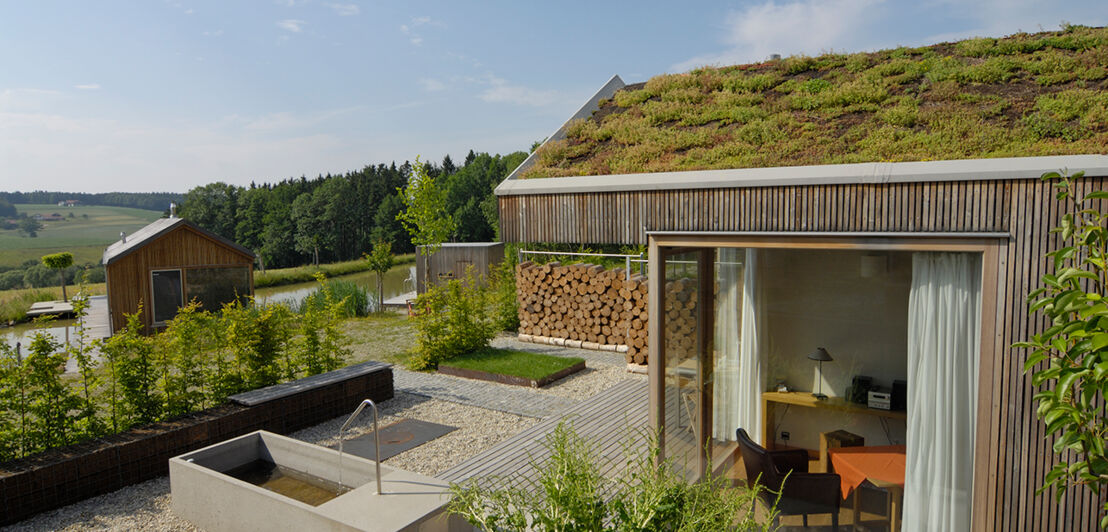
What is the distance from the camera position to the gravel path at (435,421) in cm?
473

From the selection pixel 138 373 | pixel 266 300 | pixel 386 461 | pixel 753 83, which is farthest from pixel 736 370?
pixel 266 300

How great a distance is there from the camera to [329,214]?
53438mm

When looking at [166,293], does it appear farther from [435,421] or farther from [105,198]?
[105,198]

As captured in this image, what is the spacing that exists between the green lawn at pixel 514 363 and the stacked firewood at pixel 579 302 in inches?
53.7

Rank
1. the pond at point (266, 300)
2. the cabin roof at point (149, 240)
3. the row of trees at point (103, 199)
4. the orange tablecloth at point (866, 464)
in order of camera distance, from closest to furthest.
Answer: the orange tablecloth at point (866, 464) < the pond at point (266, 300) < the cabin roof at point (149, 240) < the row of trees at point (103, 199)

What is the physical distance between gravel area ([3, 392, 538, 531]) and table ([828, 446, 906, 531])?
3.32 metres

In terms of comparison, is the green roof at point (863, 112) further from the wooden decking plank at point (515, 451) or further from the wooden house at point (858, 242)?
the wooden decking plank at point (515, 451)

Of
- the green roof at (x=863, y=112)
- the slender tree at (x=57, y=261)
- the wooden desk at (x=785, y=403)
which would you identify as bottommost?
the wooden desk at (x=785, y=403)

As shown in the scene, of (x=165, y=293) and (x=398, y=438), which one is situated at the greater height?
(x=165, y=293)

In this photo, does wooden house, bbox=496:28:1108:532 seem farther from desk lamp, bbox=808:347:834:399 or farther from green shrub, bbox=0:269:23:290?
green shrub, bbox=0:269:23:290

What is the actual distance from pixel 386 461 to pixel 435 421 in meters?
1.21

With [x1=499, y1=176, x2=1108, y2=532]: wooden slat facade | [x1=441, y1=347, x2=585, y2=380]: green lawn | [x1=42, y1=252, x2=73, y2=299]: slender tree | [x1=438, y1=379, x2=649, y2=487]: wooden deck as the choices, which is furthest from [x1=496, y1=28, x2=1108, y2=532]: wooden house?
[x1=42, y1=252, x2=73, y2=299]: slender tree

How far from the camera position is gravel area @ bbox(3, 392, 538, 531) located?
15.4 ft

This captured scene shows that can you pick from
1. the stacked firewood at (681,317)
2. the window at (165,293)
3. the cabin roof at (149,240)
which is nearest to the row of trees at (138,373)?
the stacked firewood at (681,317)
